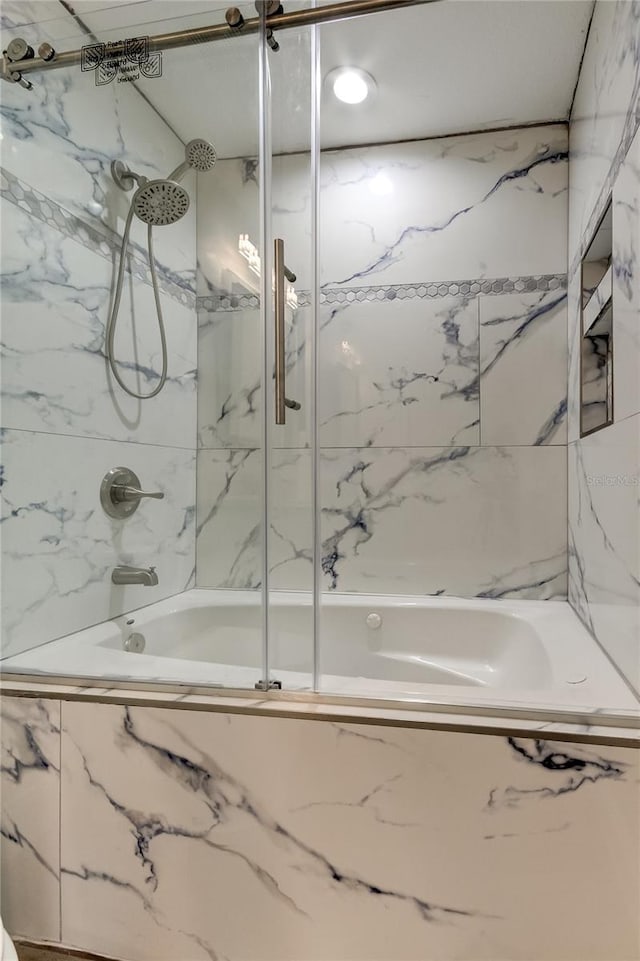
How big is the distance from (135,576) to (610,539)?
118 centimetres

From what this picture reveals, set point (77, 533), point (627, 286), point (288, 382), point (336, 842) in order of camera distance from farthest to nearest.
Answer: point (77, 533), point (288, 382), point (627, 286), point (336, 842)

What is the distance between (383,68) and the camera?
1.71 meters

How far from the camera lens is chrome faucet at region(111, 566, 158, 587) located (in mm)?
1500

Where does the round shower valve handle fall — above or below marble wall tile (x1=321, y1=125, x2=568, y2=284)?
below

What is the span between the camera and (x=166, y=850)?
105cm

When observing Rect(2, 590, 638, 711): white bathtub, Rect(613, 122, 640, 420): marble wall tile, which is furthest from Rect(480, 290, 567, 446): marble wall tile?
Rect(613, 122, 640, 420): marble wall tile

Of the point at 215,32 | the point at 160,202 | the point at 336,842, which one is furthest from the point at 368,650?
the point at 215,32

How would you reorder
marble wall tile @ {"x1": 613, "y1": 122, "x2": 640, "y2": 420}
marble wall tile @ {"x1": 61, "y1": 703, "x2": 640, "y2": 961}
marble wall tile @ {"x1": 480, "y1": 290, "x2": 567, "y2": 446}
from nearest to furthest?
1. marble wall tile @ {"x1": 61, "y1": 703, "x2": 640, "y2": 961}
2. marble wall tile @ {"x1": 613, "y1": 122, "x2": 640, "y2": 420}
3. marble wall tile @ {"x1": 480, "y1": 290, "x2": 567, "y2": 446}

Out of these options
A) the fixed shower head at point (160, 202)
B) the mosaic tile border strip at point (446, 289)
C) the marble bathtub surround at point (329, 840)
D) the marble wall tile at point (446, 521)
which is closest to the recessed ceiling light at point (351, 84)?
the mosaic tile border strip at point (446, 289)

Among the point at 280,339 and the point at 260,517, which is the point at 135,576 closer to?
the point at 260,517

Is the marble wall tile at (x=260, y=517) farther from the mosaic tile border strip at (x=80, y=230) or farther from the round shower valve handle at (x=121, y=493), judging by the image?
the mosaic tile border strip at (x=80, y=230)

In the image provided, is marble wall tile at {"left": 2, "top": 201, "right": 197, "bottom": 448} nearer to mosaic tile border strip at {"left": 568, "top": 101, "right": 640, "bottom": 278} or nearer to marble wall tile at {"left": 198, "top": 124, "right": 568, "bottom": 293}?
marble wall tile at {"left": 198, "top": 124, "right": 568, "bottom": 293}

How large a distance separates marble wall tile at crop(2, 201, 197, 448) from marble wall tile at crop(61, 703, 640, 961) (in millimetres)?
716

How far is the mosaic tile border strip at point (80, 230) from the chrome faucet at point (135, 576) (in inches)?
27.8
